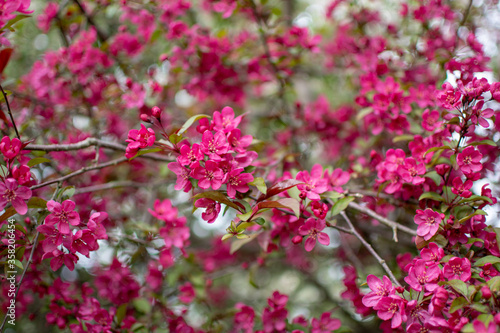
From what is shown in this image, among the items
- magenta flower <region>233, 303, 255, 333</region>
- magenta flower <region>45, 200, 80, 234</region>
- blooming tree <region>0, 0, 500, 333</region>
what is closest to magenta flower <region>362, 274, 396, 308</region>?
blooming tree <region>0, 0, 500, 333</region>

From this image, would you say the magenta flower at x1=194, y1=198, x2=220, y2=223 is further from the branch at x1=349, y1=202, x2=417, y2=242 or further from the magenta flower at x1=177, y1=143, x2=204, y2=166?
the branch at x1=349, y1=202, x2=417, y2=242

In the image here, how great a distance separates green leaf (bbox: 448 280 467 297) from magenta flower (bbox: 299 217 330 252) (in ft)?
1.48

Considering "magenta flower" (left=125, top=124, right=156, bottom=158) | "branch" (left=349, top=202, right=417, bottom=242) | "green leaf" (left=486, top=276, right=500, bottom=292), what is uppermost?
"magenta flower" (left=125, top=124, right=156, bottom=158)

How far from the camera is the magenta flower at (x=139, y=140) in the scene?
1.40 m

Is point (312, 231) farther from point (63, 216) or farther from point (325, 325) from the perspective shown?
point (63, 216)

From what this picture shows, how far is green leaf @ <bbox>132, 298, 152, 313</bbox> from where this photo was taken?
2.08m

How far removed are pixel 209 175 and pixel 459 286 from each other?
90 centimetres

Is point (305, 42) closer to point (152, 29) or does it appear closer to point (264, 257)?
point (152, 29)

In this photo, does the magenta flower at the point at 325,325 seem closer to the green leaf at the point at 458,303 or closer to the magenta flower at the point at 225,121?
the green leaf at the point at 458,303

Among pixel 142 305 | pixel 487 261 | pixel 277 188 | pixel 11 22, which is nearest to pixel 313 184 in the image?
pixel 277 188

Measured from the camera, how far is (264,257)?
94.2 inches

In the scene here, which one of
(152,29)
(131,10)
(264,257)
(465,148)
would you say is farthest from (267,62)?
(465,148)

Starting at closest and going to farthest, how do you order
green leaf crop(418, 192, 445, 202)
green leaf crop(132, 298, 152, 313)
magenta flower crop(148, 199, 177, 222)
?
green leaf crop(418, 192, 445, 202) < magenta flower crop(148, 199, 177, 222) < green leaf crop(132, 298, 152, 313)

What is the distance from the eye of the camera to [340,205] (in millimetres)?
1597
